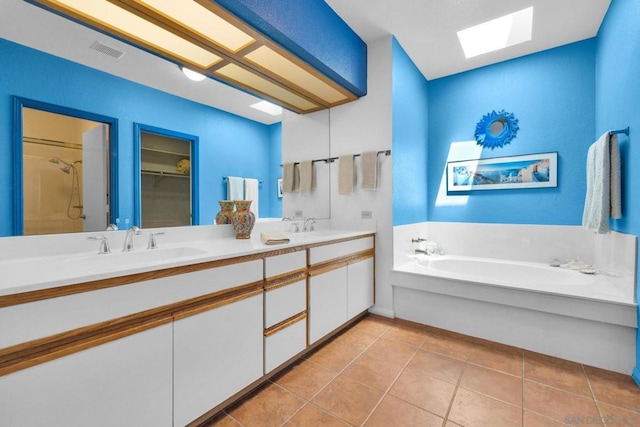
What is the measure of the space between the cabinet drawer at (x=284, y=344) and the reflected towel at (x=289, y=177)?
1212mm

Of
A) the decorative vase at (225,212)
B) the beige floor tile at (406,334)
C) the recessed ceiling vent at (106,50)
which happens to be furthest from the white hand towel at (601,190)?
the recessed ceiling vent at (106,50)

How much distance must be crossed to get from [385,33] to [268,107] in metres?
1.31

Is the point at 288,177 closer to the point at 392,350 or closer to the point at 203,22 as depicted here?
the point at 203,22

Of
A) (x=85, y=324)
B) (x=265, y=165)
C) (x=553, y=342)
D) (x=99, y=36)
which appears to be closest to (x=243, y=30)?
(x=99, y=36)

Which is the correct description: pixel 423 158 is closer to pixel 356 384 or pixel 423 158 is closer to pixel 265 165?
pixel 265 165

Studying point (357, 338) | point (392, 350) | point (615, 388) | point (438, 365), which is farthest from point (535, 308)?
point (357, 338)

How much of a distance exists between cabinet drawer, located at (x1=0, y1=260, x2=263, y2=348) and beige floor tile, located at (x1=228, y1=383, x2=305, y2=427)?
2.22ft

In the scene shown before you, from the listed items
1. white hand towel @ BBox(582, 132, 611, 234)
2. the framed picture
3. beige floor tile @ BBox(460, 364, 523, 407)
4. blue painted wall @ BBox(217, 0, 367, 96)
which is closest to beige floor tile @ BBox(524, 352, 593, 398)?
beige floor tile @ BBox(460, 364, 523, 407)

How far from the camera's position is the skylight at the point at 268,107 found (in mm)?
2243

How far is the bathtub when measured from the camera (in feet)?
5.79

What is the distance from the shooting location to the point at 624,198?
189 cm

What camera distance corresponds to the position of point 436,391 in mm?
1589

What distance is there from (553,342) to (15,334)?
286cm

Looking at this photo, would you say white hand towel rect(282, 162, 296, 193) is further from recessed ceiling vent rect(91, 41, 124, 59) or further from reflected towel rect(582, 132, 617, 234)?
reflected towel rect(582, 132, 617, 234)
